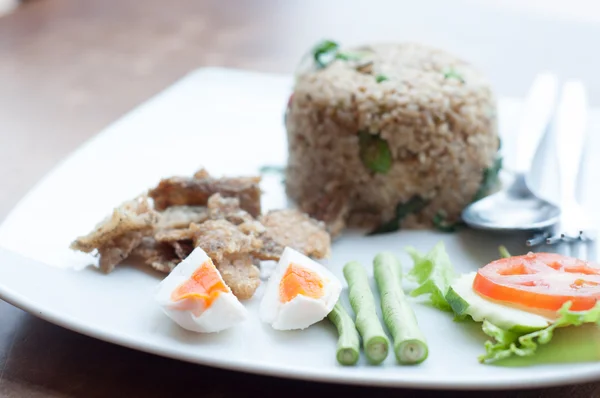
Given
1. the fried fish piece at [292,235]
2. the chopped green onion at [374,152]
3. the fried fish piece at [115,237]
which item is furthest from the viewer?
the chopped green onion at [374,152]

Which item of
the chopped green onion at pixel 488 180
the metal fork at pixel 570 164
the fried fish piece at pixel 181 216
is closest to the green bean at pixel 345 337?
the fried fish piece at pixel 181 216

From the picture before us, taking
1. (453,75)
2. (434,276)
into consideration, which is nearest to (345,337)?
(434,276)

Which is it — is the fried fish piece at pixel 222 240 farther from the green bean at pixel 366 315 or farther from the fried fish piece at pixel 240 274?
the green bean at pixel 366 315

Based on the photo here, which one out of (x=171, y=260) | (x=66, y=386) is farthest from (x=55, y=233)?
(x=66, y=386)

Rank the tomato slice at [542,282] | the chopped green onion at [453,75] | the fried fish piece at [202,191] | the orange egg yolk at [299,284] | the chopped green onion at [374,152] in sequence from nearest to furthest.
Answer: the tomato slice at [542,282]
the orange egg yolk at [299,284]
the fried fish piece at [202,191]
the chopped green onion at [374,152]
the chopped green onion at [453,75]

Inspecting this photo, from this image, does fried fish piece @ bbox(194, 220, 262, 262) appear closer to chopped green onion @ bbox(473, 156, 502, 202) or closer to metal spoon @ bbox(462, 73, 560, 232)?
metal spoon @ bbox(462, 73, 560, 232)

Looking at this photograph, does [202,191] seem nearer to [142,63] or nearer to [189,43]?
[142,63]
